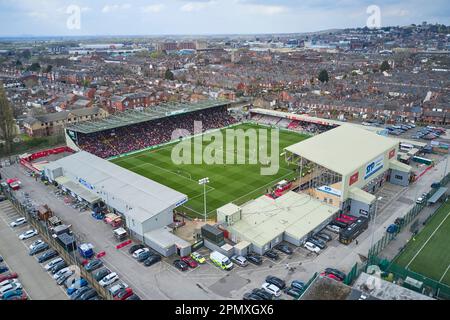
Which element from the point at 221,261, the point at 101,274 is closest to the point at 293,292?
the point at 221,261

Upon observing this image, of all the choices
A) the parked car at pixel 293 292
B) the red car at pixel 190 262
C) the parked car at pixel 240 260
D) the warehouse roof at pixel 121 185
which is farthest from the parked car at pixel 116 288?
the parked car at pixel 293 292

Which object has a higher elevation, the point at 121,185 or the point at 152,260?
the point at 121,185

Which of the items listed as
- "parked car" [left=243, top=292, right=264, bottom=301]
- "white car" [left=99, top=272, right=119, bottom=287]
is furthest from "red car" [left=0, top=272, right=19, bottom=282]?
"parked car" [left=243, top=292, right=264, bottom=301]

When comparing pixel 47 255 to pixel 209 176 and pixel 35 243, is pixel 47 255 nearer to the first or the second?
pixel 35 243

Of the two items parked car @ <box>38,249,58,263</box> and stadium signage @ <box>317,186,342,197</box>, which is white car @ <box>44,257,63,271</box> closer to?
parked car @ <box>38,249,58,263</box>
